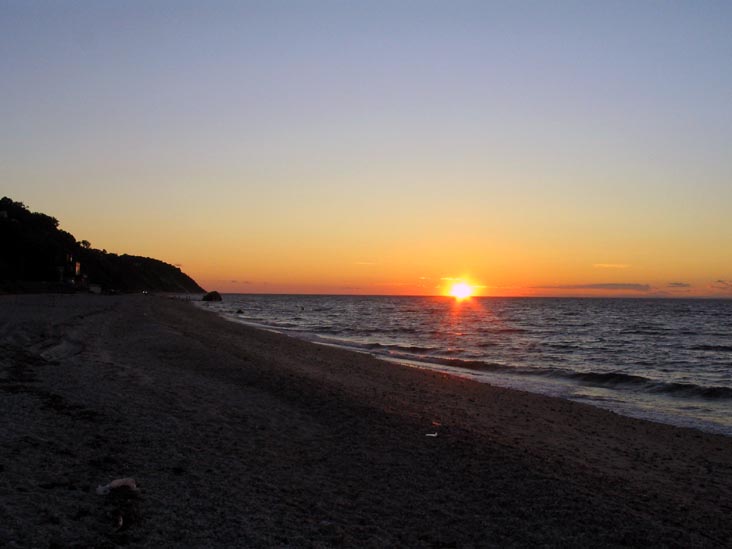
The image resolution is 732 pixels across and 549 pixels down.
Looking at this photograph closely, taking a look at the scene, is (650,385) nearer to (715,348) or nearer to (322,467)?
(322,467)

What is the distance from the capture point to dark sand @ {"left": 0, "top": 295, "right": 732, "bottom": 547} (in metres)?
6.12

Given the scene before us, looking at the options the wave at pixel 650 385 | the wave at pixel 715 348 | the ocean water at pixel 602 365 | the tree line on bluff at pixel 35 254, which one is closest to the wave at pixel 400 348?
the ocean water at pixel 602 365

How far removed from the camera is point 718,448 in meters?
12.7

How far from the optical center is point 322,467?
842cm

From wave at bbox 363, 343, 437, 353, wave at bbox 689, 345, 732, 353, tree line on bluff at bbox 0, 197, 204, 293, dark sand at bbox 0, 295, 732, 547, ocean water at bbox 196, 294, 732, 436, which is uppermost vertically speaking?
tree line on bluff at bbox 0, 197, 204, 293

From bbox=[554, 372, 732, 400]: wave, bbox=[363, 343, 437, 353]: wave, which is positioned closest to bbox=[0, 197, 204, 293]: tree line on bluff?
bbox=[363, 343, 437, 353]: wave

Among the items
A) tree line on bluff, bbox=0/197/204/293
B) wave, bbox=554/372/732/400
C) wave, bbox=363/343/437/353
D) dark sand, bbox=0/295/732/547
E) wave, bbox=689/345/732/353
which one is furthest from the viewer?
tree line on bluff, bbox=0/197/204/293

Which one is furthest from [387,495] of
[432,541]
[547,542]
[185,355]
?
[185,355]

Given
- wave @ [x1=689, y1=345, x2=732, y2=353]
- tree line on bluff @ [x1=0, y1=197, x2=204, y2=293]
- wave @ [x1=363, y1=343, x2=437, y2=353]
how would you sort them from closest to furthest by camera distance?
wave @ [x1=363, y1=343, x2=437, y2=353], wave @ [x1=689, y1=345, x2=732, y2=353], tree line on bluff @ [x1=0, y1=197, x2=204, y2=293]

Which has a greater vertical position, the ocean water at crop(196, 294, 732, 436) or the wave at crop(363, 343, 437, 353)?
the wave at crop(363, 343, 437, 353)

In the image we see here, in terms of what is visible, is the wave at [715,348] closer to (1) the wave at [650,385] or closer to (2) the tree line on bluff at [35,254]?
(1) the wave at [650,385]

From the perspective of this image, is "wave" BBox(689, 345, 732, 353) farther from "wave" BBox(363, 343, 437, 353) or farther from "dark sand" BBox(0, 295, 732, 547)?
"dark sand" BBox(0, 295, 732, 547)

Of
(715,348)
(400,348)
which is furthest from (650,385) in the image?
(715,348)

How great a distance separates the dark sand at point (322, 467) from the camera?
6.12 meters
